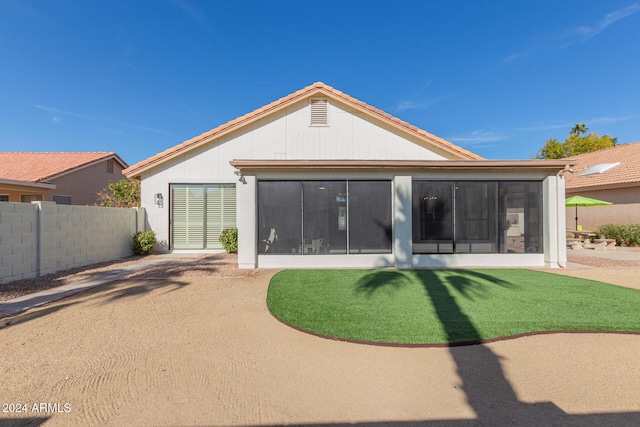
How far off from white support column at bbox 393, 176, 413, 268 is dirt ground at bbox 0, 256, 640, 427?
16.4 ft

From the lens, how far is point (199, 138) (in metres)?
12.8

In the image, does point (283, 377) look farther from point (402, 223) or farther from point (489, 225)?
point (489, 225)

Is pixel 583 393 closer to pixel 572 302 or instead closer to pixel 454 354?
pixel 454 354

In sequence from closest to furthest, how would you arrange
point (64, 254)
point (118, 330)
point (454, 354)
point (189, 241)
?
point (454, 354) < point (118, 330) < point (64, 254) < point (189, 241)

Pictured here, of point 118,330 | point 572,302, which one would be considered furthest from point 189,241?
point 572,302

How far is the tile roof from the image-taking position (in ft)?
55.8

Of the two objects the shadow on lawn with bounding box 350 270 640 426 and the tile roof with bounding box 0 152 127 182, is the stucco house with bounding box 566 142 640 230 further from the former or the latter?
the tile roof with bounding box 0 152 127 182

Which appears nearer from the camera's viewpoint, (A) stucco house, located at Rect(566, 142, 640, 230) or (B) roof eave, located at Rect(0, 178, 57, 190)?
(B) roof eave, located at Rect(0, 178, 57, 190)

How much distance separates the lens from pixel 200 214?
12.8 metres

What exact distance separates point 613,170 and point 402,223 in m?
18.9

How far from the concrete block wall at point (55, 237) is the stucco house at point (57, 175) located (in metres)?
8.08

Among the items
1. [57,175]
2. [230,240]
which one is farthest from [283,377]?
[57,175]

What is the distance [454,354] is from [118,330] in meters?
5.03

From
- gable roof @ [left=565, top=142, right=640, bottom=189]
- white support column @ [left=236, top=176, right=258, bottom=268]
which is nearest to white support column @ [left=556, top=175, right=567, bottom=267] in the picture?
gable roof @ [left=565, top=142, right=640, bottom=189]
